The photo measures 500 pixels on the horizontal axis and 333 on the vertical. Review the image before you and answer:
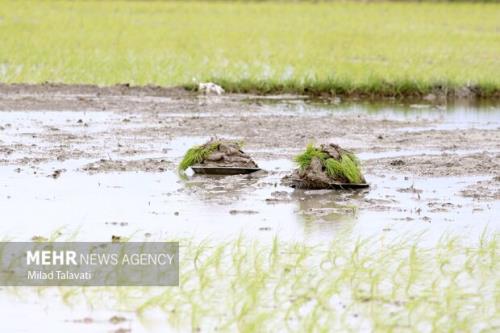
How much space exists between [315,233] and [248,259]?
113cm

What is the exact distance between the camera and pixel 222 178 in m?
10.5

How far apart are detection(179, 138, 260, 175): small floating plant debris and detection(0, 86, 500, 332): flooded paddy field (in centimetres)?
13

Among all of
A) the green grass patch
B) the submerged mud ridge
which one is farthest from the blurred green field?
the green grass patch

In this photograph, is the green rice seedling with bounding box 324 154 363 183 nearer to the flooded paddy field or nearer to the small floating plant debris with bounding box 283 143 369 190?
the small floating plant debris with bounding box 283 143 369 190

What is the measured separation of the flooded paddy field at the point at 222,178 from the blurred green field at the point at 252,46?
5.43 feet

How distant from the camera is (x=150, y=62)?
20672 millimetres

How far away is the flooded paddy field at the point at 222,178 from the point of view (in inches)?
325

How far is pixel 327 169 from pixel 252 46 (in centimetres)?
1425

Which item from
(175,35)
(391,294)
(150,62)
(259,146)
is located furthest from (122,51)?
(391,294)

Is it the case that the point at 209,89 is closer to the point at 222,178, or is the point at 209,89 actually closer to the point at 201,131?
the point at 201,131

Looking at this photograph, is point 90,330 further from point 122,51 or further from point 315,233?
point 122,51

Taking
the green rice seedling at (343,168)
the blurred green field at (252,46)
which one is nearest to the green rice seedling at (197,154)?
the green rice seedling at (343,168)

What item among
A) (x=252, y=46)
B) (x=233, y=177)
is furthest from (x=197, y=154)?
(x=252, y=46)

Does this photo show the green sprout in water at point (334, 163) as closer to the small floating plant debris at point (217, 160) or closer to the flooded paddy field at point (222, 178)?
the flooded paddy field at point (222, 178)
